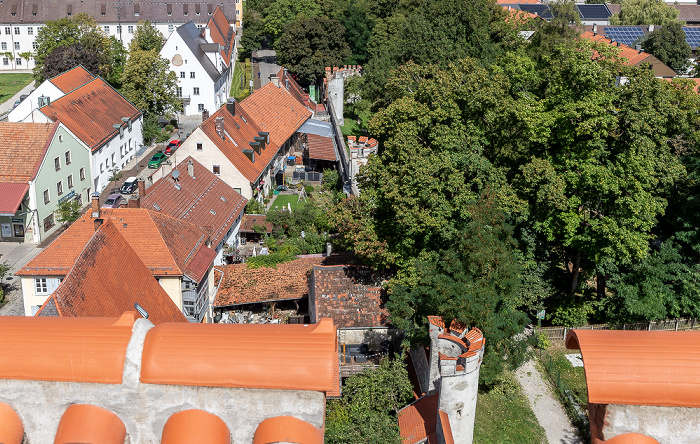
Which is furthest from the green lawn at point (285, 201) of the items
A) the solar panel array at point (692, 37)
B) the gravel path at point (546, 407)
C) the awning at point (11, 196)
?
the solar panel array at point (692, 37)

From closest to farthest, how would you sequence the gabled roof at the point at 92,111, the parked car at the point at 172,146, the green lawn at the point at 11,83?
the gabled roof at the point at 92,111
the parked car at the point at 172,146
the green lawn at the point at 11,83

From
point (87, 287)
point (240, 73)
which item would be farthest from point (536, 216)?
point (240, 73)

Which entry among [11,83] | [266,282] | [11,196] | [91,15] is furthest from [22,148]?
[91,15]

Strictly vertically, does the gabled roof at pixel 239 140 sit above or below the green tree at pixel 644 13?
below

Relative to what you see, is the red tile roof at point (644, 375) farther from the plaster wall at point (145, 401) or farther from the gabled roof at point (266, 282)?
the gabled roof at point (266, 282)

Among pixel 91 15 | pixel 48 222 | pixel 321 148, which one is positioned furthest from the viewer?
pixel 91 15

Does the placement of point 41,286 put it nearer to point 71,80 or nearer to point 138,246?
point 138,246

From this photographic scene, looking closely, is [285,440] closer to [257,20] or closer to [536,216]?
[536,216]
